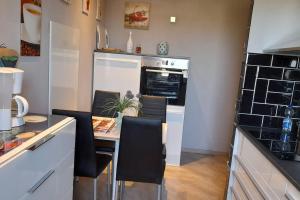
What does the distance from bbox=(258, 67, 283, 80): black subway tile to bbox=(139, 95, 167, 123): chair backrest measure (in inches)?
44.3

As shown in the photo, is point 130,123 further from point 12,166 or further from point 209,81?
point 209,81

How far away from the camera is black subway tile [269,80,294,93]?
7.43 feet

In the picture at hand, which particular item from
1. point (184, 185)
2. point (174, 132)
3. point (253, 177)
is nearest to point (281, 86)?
point (253, 177)

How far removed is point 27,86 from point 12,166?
3.82 feet

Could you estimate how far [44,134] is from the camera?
133 cm

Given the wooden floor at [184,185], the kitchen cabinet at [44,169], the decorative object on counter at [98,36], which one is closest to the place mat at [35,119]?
the kitchen cabinet at [44,169]

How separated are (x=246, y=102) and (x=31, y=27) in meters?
1.81

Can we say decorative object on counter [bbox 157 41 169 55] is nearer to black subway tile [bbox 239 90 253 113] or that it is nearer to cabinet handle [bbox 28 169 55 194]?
black subway tile [bbox 239 90 253 113]

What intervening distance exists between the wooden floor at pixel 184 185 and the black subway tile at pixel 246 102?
1.07 metres

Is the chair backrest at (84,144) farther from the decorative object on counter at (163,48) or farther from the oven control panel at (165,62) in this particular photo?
the decorative object on counter at (163,48)

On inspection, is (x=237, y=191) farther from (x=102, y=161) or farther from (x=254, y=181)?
(x=102, y=161)

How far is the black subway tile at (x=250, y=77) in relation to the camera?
7.42 ft

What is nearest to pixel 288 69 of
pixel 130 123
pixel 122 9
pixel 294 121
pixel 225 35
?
pixel 294 121

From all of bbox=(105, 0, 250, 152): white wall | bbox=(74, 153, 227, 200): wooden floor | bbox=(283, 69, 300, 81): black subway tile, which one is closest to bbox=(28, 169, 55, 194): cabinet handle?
bbox=(74, 153, 227, 200): wooden floor
